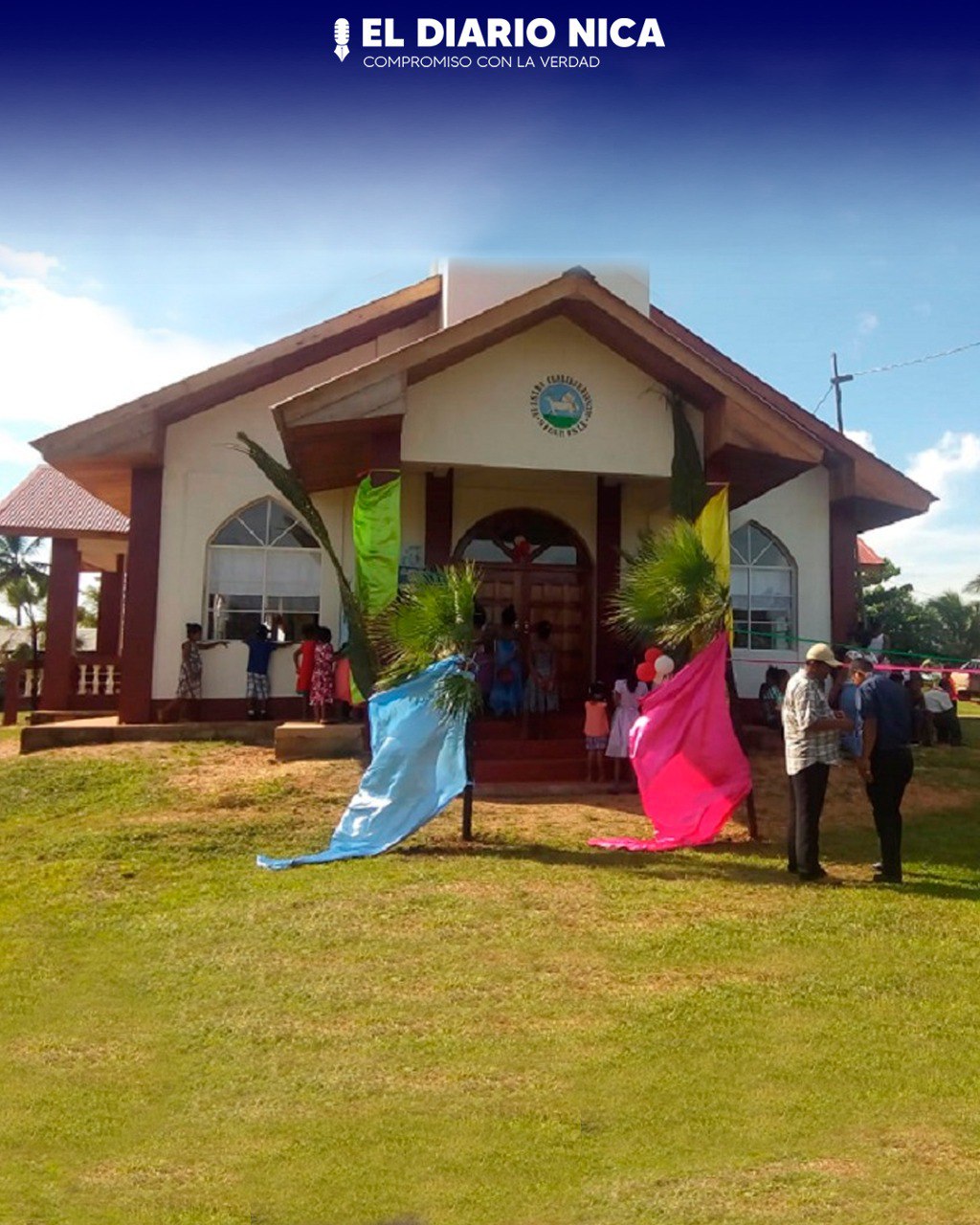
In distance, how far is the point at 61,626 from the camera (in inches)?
679

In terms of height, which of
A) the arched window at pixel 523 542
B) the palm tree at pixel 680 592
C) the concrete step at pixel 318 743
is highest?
the arched window at pixel 523 542

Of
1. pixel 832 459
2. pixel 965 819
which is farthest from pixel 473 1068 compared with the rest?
pixel 832 459

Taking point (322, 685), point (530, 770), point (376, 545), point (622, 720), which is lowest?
point (530, 770)

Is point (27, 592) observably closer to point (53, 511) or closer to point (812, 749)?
point (53, 511)

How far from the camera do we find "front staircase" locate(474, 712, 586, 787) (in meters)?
11.1

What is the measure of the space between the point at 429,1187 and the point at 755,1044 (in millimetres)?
1759

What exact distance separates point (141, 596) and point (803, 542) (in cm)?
901

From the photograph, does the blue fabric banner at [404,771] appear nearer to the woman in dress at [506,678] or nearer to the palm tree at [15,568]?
the woman in dress at [506,678]

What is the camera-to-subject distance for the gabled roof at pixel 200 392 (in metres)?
13.4

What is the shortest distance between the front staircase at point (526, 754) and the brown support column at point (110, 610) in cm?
1123

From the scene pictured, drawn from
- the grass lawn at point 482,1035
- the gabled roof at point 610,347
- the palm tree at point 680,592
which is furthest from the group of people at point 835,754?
the gabled roof at point 610,347

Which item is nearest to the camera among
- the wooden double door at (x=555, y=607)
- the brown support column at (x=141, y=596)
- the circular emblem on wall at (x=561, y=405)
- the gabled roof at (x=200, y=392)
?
the circular emblem on wall at (x=561, y=405)

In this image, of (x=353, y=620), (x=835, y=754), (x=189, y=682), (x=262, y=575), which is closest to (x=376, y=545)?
(x=353, y=620)

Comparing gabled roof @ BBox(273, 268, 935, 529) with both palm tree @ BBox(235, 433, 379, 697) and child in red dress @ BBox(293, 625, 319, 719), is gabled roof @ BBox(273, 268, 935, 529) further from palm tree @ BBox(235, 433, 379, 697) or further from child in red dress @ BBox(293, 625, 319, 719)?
child in red dress @ BBox(293, 625, 319, 719)
